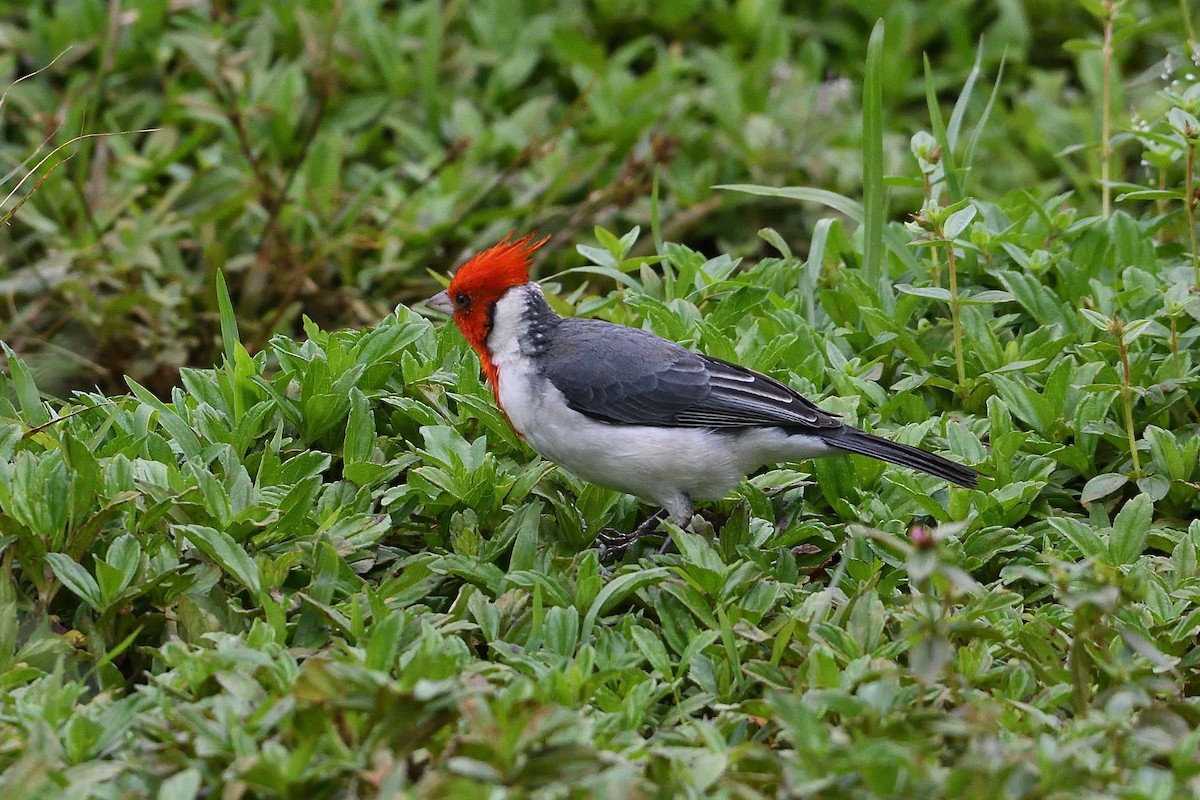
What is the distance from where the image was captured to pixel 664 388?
4.46m

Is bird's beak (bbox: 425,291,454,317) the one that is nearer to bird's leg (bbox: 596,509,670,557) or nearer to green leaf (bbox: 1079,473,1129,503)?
bird's leg (bbox: 596,509,670,557)

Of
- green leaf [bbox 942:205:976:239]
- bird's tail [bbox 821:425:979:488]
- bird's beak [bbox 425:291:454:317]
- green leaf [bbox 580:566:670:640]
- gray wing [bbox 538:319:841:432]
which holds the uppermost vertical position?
green leaf [bbox 942:205:976:239]

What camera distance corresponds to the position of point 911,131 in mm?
8289

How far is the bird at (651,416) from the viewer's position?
14.1 feet

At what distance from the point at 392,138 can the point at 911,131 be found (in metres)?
2.91

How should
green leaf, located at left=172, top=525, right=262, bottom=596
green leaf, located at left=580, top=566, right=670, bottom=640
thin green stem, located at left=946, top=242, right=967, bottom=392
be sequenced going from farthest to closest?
thin green stem, located at left=946, top=242, right=967, bottom=392 → green leaf, located at left=580, top=566, right=670, bottom=640 → green leaf, located at left=172, top=525, right=262, bottom=596

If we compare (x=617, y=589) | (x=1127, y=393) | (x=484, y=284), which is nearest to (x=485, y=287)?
(x=484, y=284)

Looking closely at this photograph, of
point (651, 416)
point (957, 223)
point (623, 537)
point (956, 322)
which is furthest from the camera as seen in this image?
point (956, 322)

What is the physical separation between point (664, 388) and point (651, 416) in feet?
0.32

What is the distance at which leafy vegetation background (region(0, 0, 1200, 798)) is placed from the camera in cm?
322

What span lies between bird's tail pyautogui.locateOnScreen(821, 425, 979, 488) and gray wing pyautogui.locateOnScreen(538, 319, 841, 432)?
60mm

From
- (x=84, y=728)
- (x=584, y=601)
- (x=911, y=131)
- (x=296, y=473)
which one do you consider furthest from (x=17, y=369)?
(x=911, y=131)

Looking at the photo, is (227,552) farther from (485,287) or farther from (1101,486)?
(1101,486)

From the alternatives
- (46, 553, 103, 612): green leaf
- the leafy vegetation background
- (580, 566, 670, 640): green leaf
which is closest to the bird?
the leafy vegetation background
